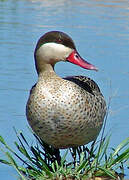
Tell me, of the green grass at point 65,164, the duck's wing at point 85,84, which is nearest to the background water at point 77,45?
the green grass at point 65,164

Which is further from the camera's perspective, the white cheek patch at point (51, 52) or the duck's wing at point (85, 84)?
the duck's wing at point (85, 84)

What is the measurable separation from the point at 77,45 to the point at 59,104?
5.63 meters

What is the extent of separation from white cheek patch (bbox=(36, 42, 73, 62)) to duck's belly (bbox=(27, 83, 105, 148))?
0.33 meters

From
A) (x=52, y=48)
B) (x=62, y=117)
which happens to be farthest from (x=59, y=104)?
(x=52, y=48)

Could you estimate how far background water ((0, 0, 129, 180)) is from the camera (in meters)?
8.02

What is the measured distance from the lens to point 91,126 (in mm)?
6305

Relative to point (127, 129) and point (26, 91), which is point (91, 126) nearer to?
point (127, 129)

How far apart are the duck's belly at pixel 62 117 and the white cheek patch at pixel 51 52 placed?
0.33 metres

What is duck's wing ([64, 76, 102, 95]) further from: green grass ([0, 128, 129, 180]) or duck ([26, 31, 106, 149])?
green grass ([0, 128, 129, 180])

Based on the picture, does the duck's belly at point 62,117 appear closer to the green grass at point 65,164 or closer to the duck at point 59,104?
the duck at point 59,104

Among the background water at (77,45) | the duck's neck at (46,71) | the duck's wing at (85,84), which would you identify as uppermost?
the duck's neck at (46,71)

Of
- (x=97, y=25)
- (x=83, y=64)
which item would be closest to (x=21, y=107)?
(x=83, y=64)

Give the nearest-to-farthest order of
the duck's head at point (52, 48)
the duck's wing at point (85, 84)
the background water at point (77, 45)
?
the duck's head at point (52, 48) → the duck's wing at point (85, 84) → the background water at point (77, 45)

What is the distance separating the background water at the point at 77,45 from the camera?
8.02 metres
